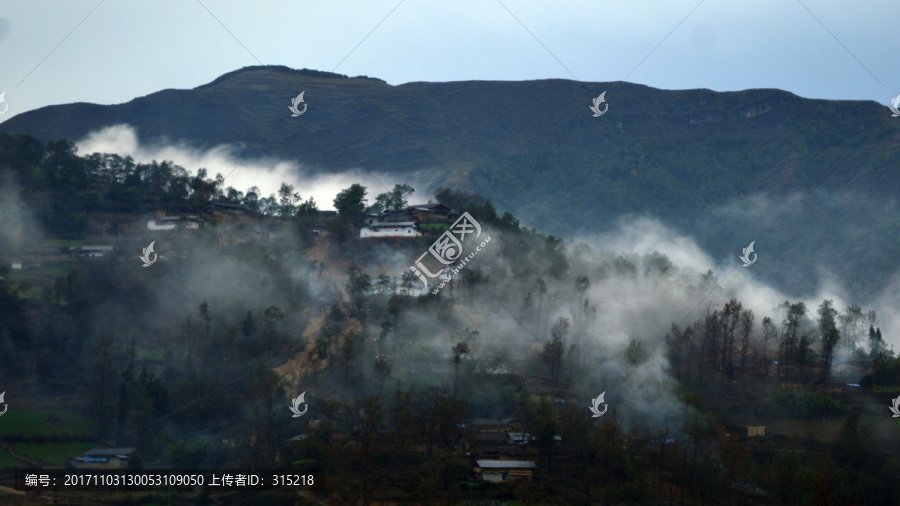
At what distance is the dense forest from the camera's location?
37.0 meters

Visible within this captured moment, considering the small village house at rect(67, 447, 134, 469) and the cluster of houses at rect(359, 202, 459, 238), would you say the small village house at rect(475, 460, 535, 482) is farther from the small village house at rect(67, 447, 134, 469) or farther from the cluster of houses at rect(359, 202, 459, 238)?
the cluster of houses at rect(359, 202, 459, 238)

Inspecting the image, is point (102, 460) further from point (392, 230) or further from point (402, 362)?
point (392, 230)

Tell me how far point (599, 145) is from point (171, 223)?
6178 centimetres

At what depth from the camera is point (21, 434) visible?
130 feet

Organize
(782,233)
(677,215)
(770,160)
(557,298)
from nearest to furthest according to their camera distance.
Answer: (557,298), (782,233), (677,215), (770,160)

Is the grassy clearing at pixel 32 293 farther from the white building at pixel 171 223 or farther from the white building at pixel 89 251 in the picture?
the white building at pixel 171 223

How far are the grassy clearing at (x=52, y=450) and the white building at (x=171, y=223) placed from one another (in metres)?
24.8

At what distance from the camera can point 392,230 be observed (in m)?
62.9

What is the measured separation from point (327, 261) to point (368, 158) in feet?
161

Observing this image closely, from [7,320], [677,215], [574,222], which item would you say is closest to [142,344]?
[7,320]

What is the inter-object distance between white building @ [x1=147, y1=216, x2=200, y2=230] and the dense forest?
4.93 feet

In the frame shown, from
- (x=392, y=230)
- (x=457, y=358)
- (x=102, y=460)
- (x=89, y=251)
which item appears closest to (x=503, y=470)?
(x=457, y=358)

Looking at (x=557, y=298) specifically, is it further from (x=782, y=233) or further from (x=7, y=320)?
(x=782, y=233)

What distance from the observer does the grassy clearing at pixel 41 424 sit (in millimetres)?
40031
